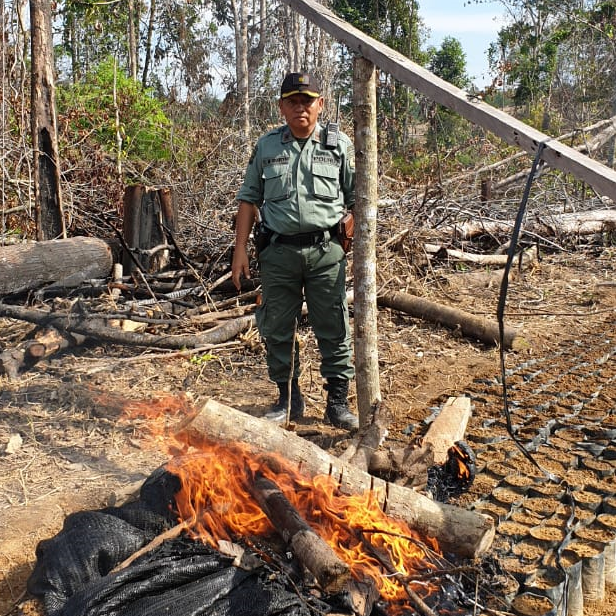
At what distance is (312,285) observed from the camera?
395cm

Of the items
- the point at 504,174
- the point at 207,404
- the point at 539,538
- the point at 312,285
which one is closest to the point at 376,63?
the point at 312,285

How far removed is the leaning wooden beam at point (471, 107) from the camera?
6.82ft

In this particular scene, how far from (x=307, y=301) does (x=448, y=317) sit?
8.35 feet

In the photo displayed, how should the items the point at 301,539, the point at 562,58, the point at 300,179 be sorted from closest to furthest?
1. the point at 301,539
2. the point at 300,179
3. the point at 562,58

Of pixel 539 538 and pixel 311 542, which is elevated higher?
pixel 311 542

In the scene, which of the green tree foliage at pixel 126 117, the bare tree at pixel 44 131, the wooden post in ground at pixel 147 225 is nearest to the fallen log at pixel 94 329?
the wooden post in ground at pixel 147 225

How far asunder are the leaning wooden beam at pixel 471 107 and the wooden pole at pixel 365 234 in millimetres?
161

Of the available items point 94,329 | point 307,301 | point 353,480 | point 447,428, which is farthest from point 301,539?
point 94,329

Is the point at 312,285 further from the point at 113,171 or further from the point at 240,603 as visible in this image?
the point at 113,171

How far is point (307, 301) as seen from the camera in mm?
4039

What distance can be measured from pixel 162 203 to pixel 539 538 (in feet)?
15.7

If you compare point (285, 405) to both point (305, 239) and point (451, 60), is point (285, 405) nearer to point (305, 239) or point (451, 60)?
point (305, 239)

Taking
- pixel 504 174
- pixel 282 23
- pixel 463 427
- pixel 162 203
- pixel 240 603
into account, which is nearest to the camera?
pixel 240 603

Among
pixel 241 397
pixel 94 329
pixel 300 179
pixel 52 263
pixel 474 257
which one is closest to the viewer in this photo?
pixel 300 179
